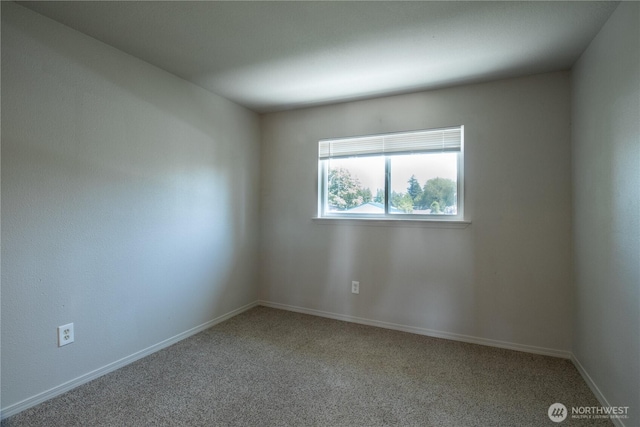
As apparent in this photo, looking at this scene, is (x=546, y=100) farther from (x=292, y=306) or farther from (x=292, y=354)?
(x=292, y=306)

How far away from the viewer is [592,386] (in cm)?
187

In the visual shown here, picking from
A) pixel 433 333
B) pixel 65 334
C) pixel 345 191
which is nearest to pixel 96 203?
pixel 65 334

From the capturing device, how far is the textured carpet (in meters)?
1.62

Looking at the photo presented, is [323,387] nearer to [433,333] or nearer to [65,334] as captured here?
[433,333]

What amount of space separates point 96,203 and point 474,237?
2.83m

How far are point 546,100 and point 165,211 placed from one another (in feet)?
10.2

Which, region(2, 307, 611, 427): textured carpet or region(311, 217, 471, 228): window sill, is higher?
region(311, 217, 471, 228): window sill

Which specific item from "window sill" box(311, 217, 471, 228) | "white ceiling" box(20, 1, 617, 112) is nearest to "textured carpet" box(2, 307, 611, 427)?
"window sill" box(311, 217, 471, 228)

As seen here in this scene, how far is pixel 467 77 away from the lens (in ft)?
8.00

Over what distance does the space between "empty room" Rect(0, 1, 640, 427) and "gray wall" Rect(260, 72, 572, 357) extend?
0.06 feet

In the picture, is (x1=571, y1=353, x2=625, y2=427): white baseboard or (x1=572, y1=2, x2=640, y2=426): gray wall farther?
(x1=571, y1=353, x2=625, y2=427): white baseboard

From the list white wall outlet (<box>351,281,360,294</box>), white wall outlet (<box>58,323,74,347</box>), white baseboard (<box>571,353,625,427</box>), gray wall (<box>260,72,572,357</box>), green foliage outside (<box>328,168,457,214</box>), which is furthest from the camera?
white wall outlet (<box>351,281,360,294</box>)

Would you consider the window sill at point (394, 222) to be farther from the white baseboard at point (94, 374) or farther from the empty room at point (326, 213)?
the white baseboard at point (94, 374)

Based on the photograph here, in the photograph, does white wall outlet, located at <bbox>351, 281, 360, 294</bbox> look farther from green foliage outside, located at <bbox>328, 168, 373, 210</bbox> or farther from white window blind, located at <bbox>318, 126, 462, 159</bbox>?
white window blind, located at <bbox>318, 126, 462, 159</bbox>
